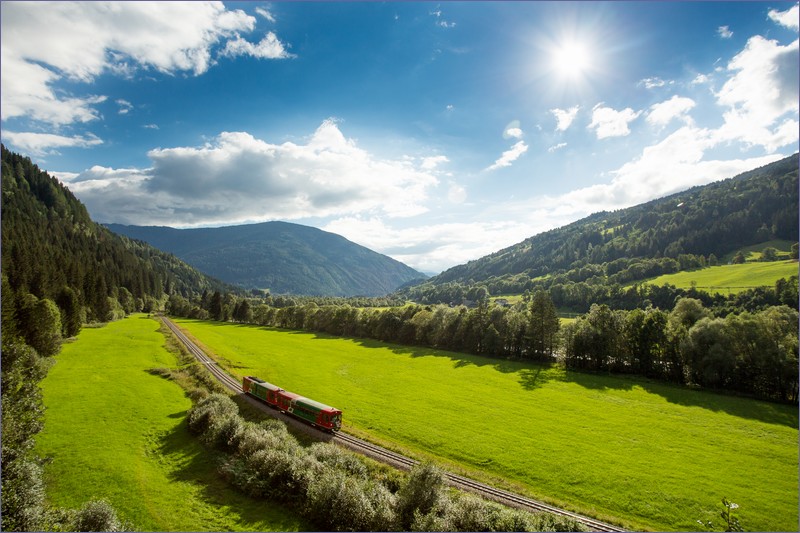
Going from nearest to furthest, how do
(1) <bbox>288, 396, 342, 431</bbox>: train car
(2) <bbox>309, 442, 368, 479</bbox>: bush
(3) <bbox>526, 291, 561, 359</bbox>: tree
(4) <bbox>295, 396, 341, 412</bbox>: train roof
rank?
(2) <bbox>309, 442, 368, 479</bbox>: bush < (1) <bbox>288, 396, 342, 431</bbox>: train car < (4) <bbox>295, 396, 341, 412</bbox>: train roof < (3) <bbox>526, 291, 561, 359</bbox>: tree

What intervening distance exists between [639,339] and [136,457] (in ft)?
304

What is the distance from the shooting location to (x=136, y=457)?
37.4m

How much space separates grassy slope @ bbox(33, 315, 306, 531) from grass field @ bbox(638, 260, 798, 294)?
646 ft

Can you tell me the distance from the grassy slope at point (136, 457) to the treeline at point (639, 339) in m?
74.6

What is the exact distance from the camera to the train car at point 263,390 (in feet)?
178

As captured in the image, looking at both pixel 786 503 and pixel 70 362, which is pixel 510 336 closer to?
pixel 786 503

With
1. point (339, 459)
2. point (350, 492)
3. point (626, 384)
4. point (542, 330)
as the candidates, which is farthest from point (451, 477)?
point (542, 330)

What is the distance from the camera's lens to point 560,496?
35000mm

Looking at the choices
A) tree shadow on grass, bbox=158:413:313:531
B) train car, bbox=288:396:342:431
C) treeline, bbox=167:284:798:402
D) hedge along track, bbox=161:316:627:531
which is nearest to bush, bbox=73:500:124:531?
tree shadow on grass, bbox=158:413:313:531

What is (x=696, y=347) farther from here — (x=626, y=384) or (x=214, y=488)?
(x=214, y=488)

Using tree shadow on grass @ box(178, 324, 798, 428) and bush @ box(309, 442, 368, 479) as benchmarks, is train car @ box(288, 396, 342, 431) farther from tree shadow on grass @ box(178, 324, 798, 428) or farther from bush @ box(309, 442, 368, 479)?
tree shadow on grass @ box(178, 324, 798, 428)

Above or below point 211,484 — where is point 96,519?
above

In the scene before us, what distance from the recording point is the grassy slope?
29.1 m

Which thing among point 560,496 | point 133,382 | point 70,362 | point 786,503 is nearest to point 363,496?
point 560,496
